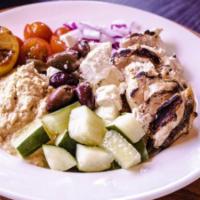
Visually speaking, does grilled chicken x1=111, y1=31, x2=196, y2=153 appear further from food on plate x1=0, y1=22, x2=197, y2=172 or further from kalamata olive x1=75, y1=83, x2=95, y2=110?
kalamata olive x1=75, y1=83, x2=95, y2=110

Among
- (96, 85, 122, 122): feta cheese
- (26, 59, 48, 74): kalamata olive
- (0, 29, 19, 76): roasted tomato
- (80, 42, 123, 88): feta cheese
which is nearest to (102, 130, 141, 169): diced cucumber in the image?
(96, 85, 122, 122): feta cheese

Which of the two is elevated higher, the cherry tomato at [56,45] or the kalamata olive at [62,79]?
the kalamata olive at [62,79]

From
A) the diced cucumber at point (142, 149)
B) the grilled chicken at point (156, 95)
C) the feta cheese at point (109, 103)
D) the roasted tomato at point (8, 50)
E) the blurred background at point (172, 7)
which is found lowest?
the blurred background at point (172, 7)

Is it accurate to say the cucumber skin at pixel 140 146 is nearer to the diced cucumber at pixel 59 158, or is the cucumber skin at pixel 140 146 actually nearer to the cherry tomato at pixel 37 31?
the diced cucumber at pixel 59 158

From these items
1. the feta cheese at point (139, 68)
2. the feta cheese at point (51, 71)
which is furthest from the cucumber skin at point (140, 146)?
the feta cheese at point (51, 71)

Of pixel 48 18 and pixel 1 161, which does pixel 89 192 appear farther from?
pixel 48 18

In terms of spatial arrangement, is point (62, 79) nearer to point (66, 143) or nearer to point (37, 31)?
point (66, 143)
